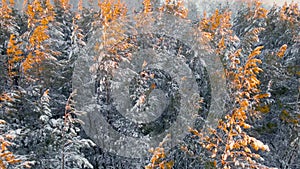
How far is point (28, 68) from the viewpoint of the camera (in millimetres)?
11250

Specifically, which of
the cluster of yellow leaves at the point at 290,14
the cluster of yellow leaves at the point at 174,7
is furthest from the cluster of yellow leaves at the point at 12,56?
the cluster of yellow leaves at the point at 290,14

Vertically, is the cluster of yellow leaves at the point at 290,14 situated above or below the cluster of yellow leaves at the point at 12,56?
above

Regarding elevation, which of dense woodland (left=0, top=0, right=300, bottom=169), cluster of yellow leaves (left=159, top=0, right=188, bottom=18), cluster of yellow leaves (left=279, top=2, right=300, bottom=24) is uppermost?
cluster of yellow leaves (left=279, top=2, right=300, bottom=24)

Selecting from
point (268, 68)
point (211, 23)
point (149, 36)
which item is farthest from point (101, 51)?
point (268, 68)

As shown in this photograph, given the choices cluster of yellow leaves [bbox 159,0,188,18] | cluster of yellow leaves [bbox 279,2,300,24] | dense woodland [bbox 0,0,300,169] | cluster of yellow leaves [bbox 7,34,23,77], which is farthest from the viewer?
cluster of yellow leaves [bbox 279,2,300,24]

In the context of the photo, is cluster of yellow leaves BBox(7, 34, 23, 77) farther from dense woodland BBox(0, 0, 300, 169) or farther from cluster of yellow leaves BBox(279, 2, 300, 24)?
cluster of yellow leaves BBox(279, 2, 300, 24)

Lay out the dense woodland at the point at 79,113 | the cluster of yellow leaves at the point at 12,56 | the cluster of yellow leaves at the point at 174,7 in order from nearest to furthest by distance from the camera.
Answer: the dense woodland at the point at 79,113 → the cluster of yellow leaves at the point at 12,56 → the cluster of yellow leaves at the point at 174,7

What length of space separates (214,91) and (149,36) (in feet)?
14.6

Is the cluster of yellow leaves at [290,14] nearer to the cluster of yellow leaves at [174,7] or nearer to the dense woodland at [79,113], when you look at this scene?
the dense woodland at [79,113]

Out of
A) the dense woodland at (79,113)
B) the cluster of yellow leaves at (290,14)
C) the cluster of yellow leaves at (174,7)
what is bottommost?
the dense woodland at (79,113)

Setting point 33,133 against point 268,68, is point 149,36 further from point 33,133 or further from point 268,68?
point 33,133

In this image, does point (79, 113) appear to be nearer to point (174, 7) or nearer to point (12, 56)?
point (12, 56)

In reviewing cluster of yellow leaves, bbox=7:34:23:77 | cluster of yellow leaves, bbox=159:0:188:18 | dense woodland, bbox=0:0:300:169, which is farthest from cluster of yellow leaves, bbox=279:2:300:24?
cluster of yellow leaves, bbox=7:34:23:77

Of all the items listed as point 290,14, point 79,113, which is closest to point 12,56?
point 79,113
